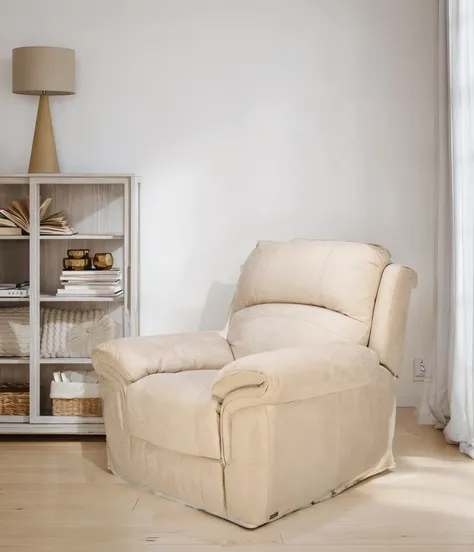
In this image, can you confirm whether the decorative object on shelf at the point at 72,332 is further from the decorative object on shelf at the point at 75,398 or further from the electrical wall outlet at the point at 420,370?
the electrical wall outlet at the point at 420,370

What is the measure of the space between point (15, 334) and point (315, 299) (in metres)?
1.43

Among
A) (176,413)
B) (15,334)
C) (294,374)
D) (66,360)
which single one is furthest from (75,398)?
(294,374)

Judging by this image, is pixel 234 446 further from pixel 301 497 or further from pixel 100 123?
pixel 100 123

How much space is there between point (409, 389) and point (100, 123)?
211 centimetres

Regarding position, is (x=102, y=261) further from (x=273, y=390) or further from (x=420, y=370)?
(x=420, y=370)

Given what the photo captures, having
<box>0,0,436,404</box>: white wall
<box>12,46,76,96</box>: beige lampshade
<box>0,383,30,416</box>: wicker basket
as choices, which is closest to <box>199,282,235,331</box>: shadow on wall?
<box>0,0,436,404</box>: white wall

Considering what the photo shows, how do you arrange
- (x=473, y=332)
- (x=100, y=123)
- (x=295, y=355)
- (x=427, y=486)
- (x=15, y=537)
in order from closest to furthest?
(x=15, y=537) < (x=295, y=355) < (x=427, y=486) < (x=473, y=332) < (x=100, y=123)

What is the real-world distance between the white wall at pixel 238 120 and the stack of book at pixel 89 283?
0.49 meters

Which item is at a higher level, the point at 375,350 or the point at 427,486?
the point at 375,350

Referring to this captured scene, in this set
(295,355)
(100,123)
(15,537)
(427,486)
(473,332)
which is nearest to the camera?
(15,537)

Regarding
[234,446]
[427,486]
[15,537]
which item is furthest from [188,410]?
[427,486]

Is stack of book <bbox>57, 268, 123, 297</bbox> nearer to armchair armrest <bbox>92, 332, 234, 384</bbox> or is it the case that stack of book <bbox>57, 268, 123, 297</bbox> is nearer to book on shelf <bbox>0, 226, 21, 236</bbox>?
book on shelf <bbox>0, 226, 21, 236</bbox>

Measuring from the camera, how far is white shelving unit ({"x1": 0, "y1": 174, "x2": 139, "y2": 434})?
3.72m

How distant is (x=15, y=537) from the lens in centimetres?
253
